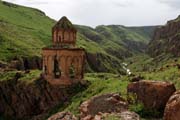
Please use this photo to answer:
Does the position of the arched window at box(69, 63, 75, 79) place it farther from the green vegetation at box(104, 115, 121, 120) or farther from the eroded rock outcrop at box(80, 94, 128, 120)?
the green vegetation at box(104, 115, 121, 120)

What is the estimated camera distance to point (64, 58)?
42531 mm

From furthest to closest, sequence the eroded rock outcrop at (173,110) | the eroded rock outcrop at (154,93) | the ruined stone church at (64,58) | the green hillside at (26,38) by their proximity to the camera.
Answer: the green hillside at (26,38) → the ruined stone church at (64,58) → the eroded rock outcrop at (154,93) → the eroded rock outcrop at (173,110)

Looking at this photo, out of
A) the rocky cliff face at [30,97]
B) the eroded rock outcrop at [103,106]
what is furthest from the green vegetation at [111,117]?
the rocky cliff face at [30,97]

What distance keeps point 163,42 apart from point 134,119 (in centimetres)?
15530

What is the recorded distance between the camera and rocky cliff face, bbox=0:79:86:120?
1644 inches

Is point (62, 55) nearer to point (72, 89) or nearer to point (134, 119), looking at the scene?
point (72, 89)

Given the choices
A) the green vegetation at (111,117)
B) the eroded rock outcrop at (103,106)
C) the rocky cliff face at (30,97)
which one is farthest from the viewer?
the rocky cliff face at (30,97)

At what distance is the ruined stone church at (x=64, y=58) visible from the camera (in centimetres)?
4234

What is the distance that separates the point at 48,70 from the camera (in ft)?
142

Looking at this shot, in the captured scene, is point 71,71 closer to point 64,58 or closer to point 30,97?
point 64,58

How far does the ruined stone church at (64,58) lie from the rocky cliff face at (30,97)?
34.7 inches

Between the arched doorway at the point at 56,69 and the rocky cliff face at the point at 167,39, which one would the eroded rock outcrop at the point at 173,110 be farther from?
the rocky cliff face at the point at 167,39

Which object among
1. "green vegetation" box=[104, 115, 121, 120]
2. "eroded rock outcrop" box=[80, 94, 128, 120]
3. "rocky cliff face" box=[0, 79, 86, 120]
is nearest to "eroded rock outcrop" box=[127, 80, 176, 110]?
"eroded rock outcrop" box=[80, 94, 128, 120]

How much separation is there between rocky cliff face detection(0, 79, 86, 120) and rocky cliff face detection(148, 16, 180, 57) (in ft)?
300
